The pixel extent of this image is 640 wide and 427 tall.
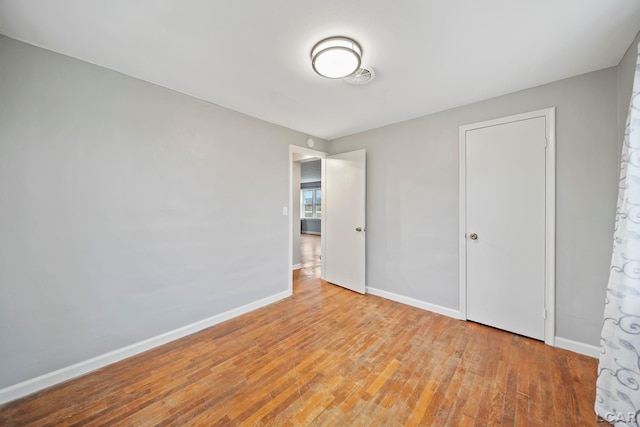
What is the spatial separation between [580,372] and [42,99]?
4.54 meters

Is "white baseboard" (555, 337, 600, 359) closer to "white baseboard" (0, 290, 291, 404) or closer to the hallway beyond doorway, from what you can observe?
the hallway beyond doorway

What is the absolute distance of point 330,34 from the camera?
5.13 feet

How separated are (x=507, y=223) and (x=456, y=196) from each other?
1.80 ft

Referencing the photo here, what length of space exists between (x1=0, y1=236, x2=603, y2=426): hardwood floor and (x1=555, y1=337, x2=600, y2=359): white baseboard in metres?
0.06

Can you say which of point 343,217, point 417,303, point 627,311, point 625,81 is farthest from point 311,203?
point 627,311

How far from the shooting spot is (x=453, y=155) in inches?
107

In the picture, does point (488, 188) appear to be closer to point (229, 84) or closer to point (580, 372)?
point (580, 372)

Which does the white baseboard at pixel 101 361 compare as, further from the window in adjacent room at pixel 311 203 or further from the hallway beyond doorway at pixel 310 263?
the window in adjacent room at pixel 311 203

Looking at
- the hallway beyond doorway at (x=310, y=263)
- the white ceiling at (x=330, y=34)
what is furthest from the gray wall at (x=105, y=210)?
the hallway beyond doorway at (x=310, y=263)

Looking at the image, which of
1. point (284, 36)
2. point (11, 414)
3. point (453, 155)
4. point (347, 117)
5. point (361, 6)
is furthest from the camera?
point (347, 117)

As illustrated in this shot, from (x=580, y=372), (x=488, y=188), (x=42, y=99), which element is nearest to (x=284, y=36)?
(x=42, y=99)

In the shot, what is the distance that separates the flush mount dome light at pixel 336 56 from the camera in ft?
5.30

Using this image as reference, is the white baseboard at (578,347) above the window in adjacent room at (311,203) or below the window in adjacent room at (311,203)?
below

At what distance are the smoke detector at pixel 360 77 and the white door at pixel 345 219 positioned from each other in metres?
1.37
